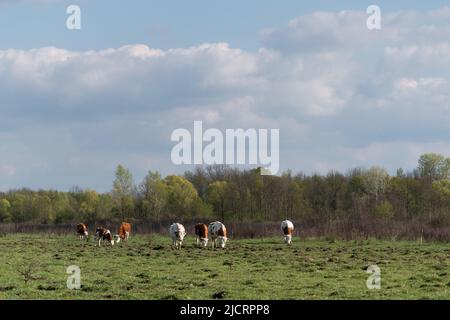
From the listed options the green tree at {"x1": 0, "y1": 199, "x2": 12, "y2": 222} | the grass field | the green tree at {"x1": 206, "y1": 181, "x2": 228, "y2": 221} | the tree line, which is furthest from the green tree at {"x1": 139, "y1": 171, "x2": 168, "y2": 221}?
the grass field

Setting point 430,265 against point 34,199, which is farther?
point 34,199

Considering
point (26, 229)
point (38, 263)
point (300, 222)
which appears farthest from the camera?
point (26, 229)

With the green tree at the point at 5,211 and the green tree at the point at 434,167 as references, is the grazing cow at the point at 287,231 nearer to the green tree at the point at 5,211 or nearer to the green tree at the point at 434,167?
the green tree at the point at 434,167

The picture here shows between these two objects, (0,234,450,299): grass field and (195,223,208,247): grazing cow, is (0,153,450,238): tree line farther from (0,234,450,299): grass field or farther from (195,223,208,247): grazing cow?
(0,234,450,299): grass field

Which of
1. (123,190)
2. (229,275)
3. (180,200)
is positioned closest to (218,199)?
(180,200)

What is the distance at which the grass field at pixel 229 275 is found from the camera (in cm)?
1510

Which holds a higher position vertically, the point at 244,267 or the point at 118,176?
the point at 118,176

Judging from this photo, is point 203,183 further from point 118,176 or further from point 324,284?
point 324,284

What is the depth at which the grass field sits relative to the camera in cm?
1510

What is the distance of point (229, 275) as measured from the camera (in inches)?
760

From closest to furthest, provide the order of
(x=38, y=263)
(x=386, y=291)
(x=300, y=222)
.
Answer: (x=386, y=291), (x=38, y=263), (x=300, y=222)

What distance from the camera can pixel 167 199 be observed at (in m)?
83.0

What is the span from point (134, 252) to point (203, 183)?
70.2m

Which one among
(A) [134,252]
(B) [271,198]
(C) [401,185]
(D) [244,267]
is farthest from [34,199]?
(D) [244,267]
